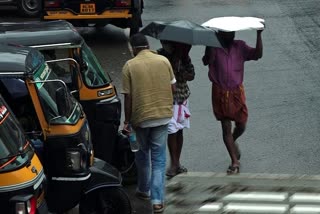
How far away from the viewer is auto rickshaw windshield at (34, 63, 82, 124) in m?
6.63

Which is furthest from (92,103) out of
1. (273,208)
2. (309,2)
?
(309,2)

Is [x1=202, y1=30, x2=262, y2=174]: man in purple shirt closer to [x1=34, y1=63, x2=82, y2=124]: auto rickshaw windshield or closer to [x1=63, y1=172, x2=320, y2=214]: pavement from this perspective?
[x1=63, y1=172, x2=320, y2=214]: pavement

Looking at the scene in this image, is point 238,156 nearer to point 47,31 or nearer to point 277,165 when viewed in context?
point 277,165

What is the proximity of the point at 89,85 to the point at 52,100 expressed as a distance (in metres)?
1.19

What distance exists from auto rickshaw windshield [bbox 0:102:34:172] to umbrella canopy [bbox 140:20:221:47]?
246cm

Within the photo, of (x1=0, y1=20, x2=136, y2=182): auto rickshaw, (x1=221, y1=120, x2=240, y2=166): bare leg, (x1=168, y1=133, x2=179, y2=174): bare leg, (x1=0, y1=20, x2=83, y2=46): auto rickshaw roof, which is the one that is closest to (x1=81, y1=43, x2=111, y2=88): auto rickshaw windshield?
(x1=0, y1=20, x2=136, y2=182): auto rickshaw

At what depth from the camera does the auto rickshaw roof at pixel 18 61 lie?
20.9ft

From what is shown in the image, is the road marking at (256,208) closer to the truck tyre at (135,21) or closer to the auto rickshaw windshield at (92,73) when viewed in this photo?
the auto rickshaw windshield at (92,73)

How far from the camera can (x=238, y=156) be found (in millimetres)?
8844

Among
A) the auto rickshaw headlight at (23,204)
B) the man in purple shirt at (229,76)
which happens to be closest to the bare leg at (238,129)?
the man in purple shirt at (229,76)

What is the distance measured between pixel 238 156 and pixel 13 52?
3.23m

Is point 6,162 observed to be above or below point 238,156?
above

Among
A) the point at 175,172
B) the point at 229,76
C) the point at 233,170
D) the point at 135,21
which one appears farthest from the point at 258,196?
the point at 135,21

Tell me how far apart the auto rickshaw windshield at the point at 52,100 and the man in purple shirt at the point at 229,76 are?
1999 mm
